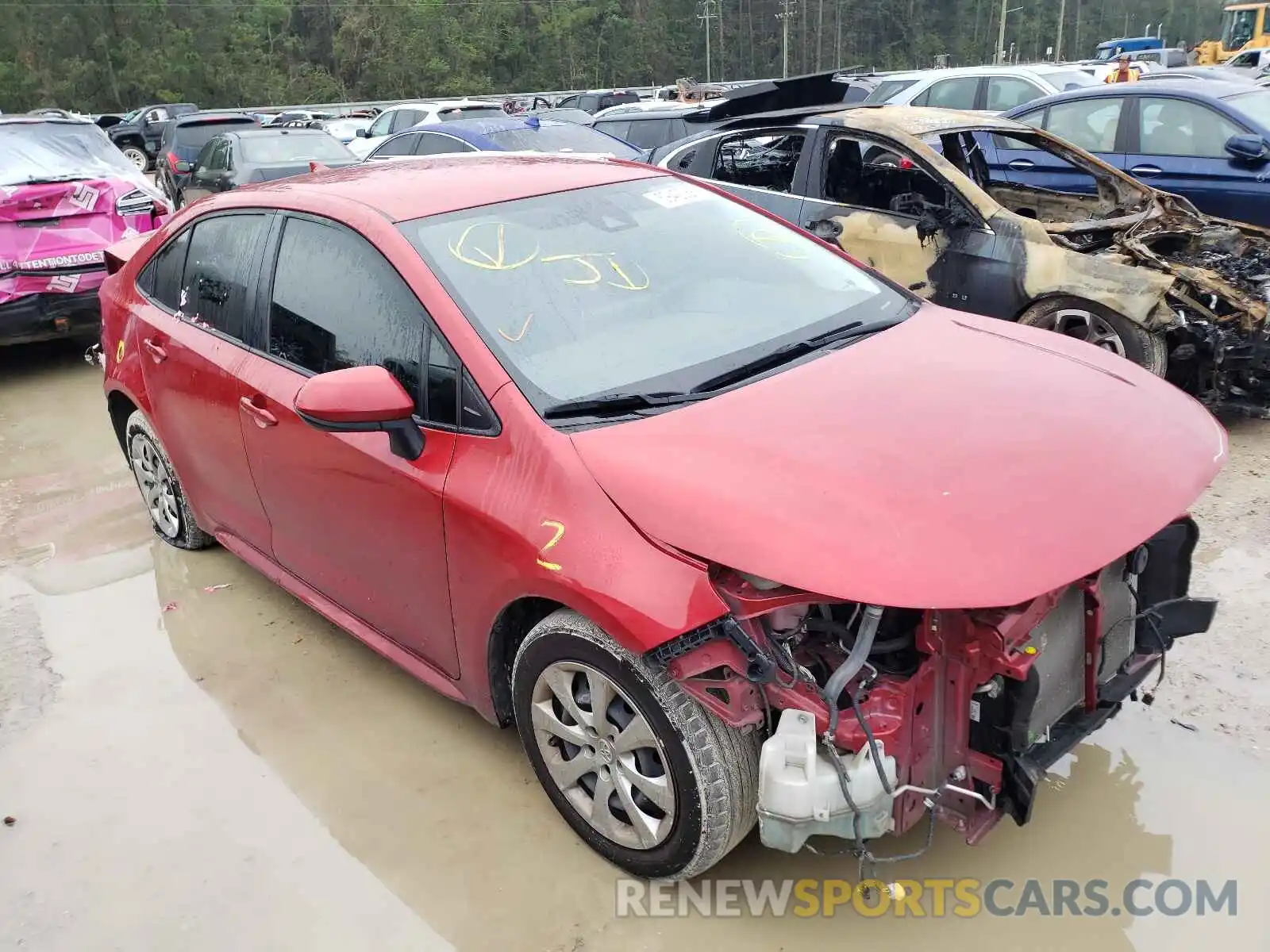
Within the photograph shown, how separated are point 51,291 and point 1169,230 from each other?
7.30 meters

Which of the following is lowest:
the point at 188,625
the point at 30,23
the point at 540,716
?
the point at 188,625

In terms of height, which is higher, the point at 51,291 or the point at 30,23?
the point at 30,23

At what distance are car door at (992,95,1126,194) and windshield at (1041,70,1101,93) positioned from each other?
170 inches

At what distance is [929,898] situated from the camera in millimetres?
2512

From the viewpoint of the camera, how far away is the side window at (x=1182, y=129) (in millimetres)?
6977

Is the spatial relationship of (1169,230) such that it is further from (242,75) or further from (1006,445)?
(242,75)

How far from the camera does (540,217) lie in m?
3.12

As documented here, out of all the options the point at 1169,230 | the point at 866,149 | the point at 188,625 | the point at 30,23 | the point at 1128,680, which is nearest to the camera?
the point at 1128,680

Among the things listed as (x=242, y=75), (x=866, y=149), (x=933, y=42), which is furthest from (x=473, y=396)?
(x=933, y=42)

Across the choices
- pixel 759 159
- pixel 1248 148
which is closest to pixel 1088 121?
pixel 1248 148

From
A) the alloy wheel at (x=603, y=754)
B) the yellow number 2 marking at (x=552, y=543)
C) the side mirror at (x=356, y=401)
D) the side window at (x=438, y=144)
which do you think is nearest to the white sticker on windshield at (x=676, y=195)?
the side mirror at (x=356, y=401)

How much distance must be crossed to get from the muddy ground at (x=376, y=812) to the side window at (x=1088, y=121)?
4532 millimetres

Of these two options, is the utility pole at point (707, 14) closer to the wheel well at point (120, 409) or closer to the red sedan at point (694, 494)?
the wheel well at point (120, 409)

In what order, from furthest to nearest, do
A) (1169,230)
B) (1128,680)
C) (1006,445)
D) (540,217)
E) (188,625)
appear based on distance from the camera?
1. (1169,230)
2. (188,625)
3. (540,217)
4. (1128,680)
5. (1006,445)
